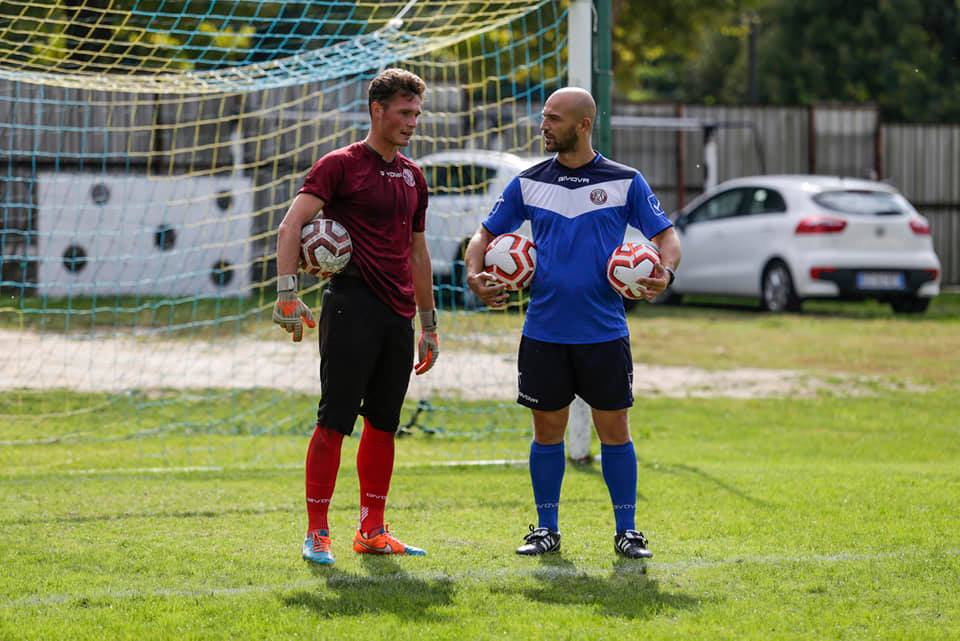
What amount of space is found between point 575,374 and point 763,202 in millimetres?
12463

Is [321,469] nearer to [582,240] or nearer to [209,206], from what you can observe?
[582,240]

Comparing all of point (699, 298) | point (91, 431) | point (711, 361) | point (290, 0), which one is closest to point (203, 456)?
point (91, 431)

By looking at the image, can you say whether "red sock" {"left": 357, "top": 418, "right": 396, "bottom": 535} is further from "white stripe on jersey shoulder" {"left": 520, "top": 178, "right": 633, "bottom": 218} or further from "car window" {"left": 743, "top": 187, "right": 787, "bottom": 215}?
"car window" {"left": 743, "top": 187, "right": 787, "bottom": 215}

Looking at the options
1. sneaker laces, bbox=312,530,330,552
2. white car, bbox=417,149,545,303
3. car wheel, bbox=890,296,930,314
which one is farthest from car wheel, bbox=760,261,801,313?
sneaker laces, bbox=312,530,330,552

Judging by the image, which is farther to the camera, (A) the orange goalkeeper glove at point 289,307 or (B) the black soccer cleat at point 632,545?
(B) the black soccer cleat at point 632,545

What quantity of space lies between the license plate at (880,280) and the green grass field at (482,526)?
524cm

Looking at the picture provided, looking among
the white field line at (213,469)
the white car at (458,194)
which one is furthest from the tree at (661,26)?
the white field line at (213,469)

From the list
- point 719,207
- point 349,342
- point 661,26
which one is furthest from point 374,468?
point 661,26

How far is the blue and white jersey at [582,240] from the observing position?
5645 millimetres

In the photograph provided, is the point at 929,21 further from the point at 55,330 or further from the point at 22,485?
the point at 22,485

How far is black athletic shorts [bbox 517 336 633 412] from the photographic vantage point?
18.5 feet

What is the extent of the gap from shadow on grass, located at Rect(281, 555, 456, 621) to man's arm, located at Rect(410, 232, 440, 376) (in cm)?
102

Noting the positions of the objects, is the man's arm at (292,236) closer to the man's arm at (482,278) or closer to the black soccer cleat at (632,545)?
the man's arm at (482,278)

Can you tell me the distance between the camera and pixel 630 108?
22750 mm
